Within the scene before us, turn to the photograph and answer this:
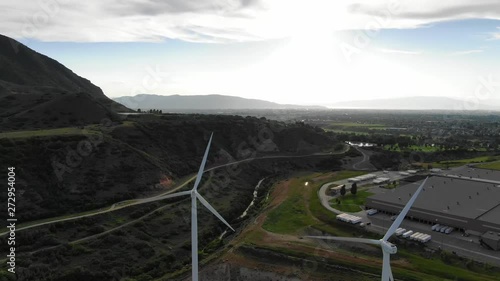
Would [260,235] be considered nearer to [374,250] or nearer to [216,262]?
[216,262]

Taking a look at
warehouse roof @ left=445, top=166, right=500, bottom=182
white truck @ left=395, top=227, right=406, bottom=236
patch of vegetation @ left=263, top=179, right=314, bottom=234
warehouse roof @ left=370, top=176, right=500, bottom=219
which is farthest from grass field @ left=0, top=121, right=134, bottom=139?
warehouse roof @ left=445, top=166, right=500, bottom=182

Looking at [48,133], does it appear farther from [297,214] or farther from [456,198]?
[456,198]


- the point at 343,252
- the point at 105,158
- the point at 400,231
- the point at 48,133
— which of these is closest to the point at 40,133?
the point at 48,133

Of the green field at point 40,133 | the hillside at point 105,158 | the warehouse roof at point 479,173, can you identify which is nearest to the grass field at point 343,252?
the hillside at point 105,158

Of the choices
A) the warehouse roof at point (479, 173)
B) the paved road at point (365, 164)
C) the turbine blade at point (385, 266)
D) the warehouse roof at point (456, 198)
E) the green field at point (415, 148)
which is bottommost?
the paved road at point (365, 164)

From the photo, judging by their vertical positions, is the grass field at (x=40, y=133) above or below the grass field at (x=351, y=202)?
above

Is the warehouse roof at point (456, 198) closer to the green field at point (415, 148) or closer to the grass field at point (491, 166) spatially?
the grass field at point (491, 166)
